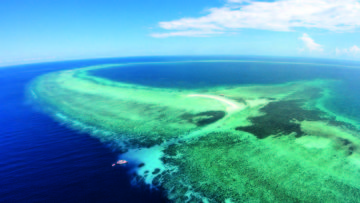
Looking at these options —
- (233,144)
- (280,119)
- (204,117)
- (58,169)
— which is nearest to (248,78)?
(280,119)

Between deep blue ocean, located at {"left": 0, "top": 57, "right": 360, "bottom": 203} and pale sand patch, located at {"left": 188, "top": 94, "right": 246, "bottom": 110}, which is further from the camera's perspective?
pale sand patch, located at {"left": 188, "top": 94, "right": 246, "bottom": 110}

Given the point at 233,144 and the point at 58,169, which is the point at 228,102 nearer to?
the point at 233,144

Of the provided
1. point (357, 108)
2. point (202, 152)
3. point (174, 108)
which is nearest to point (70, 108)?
point (174, 108)

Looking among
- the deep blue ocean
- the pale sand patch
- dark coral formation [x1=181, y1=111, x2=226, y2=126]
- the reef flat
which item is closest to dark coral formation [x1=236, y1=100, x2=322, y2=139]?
the reef flat

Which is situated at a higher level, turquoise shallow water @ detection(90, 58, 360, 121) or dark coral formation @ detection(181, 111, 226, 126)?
turquoise shallow water @ detection(90, 58, 360, 121)

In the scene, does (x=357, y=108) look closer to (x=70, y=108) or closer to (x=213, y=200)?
(x=213, y=200)

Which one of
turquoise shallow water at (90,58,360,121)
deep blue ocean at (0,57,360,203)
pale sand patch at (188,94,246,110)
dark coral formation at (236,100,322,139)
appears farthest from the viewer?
turquoise shallow water at (90,58,360,121)

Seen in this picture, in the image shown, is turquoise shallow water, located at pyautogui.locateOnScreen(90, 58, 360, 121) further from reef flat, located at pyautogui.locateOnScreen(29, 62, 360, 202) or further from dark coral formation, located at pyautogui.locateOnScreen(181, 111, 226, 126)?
dark coral formation, located at pyautogui.locateOnScreen(181, 111, 226, 126)
